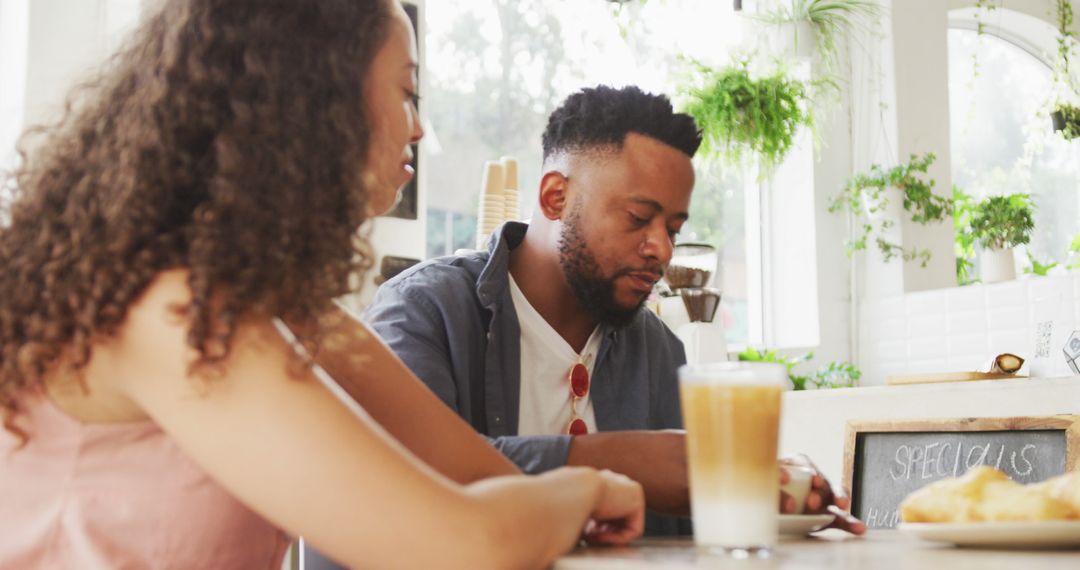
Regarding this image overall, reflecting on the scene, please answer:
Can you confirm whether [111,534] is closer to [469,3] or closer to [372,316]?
[372,316]

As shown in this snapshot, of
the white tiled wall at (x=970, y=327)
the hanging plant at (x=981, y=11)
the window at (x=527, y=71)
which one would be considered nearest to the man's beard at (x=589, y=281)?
the window at (x=527, y=71)

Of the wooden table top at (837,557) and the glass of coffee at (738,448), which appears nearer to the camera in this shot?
the wooden table top at (837,557)

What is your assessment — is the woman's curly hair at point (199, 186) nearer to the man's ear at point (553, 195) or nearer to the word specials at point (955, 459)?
the man's ear at point (553, 195)

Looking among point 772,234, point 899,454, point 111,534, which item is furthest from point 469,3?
point 111,534

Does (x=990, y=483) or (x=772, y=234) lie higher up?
(x=772, y=234)

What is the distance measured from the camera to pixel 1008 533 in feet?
3.20

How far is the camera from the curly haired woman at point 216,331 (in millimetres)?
898

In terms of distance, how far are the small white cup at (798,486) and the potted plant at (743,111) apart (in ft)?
9.02

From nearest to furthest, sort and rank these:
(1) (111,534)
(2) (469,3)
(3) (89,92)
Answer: (1) (111,534)
(3) (89,92)
(2) (469,3)

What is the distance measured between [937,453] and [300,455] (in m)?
2.32

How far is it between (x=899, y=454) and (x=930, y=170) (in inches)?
64.4

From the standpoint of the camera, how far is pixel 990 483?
106 centimetres

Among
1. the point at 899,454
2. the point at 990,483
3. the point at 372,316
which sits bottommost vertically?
the point at 899,454

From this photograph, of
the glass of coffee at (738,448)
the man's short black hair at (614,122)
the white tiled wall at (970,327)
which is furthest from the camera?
the white tiled wall at (970,327)
